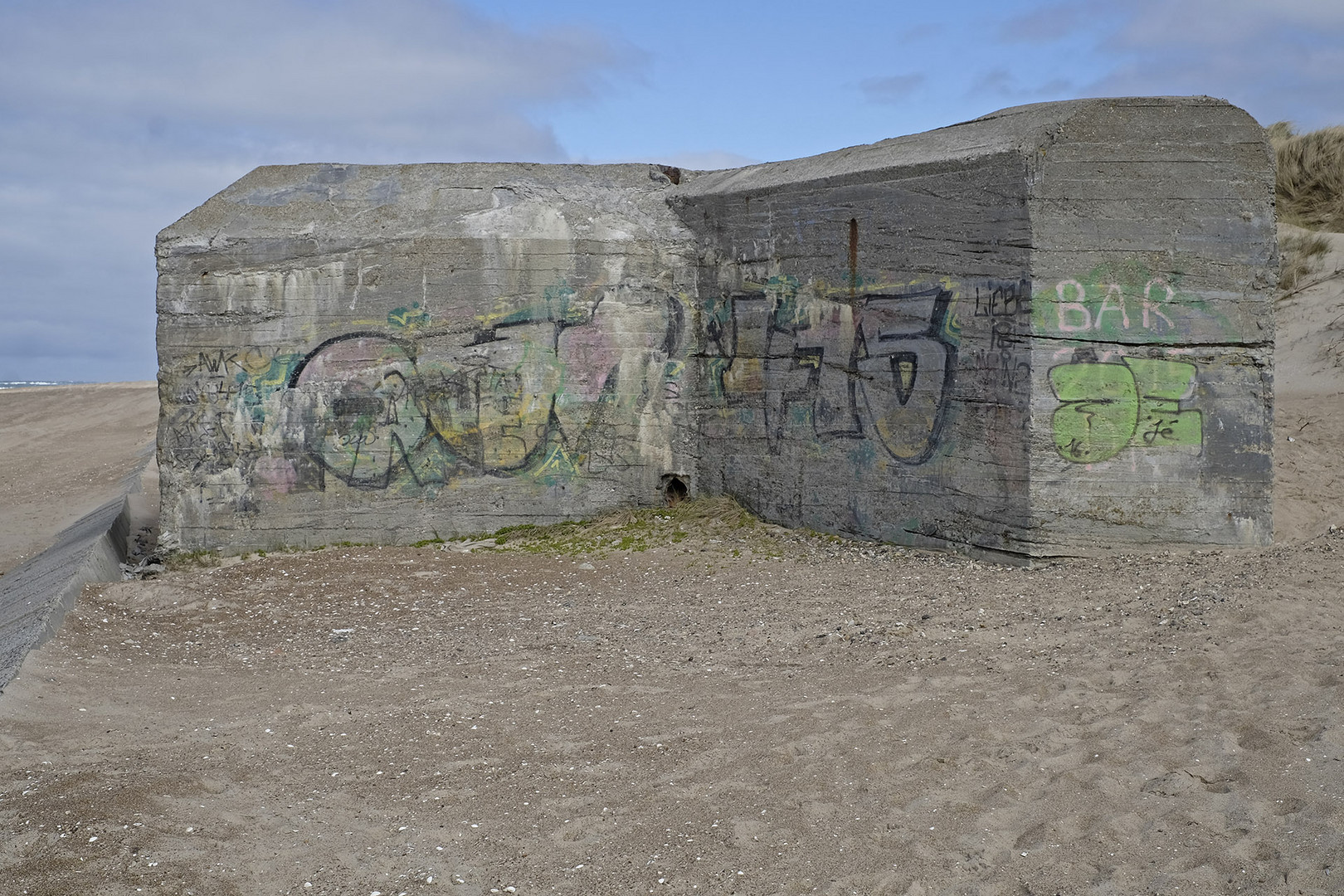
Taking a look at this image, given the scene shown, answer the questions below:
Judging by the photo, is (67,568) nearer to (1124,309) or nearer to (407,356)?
(407,356)

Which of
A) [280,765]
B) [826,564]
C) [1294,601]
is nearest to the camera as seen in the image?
[280,765]

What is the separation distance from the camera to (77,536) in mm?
9898

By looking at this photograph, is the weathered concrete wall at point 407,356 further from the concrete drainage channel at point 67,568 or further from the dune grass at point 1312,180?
the dune grass at point 1312,180

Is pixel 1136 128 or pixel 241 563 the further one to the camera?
pixel 241 563

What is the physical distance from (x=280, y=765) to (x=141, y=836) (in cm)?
71

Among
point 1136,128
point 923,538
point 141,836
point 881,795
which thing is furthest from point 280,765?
point 1136,128

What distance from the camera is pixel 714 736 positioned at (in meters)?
4.27

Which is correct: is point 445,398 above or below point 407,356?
below

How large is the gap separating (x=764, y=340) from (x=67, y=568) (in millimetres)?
4971

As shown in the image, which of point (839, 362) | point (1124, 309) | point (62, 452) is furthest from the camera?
point (62, 452)

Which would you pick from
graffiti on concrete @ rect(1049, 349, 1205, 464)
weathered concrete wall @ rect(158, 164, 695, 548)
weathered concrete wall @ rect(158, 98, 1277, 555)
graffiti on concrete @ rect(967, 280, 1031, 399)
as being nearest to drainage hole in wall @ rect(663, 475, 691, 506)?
weathered concrete wall @ rect(158, 98, 1277, 555)

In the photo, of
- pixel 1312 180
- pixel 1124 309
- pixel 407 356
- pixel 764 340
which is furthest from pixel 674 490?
pixel 1312 180

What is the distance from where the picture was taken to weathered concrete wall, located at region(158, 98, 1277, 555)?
634cm

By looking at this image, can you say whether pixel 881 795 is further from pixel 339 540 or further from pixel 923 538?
pixel 339 540
